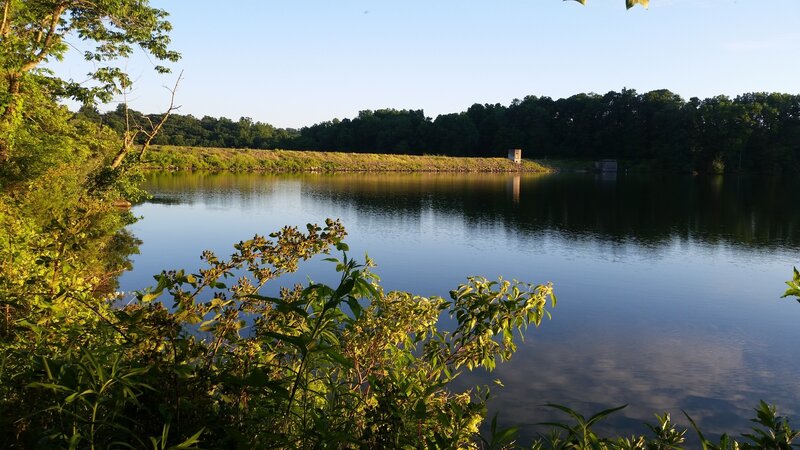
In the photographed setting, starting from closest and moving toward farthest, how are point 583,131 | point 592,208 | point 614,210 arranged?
point 614,210 < point 592,208 < point 583,131

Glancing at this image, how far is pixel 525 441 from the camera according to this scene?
823 cm

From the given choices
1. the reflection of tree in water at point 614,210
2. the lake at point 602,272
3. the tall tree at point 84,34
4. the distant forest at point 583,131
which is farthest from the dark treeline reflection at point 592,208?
the distant forest at point 583,131

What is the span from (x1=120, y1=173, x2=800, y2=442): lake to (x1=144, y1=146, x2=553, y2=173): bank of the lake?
112ft

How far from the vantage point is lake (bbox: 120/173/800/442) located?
10.7 m

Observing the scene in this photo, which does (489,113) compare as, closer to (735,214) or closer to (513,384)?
(735,214)

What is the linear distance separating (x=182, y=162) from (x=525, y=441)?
77.1 m

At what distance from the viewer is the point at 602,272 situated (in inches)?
822

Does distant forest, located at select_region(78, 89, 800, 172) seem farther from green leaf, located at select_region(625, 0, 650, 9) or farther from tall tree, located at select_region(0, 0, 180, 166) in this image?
green leaf, located at select_region(625, 0, 650, 9)

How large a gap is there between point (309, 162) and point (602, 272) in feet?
238

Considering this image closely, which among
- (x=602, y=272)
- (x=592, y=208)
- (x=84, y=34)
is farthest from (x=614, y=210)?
(x=84, y=34)

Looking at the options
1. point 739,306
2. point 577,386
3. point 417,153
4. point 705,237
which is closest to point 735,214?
point 705,237

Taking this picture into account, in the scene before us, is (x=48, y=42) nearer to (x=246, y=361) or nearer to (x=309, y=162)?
(x=246, y=361)

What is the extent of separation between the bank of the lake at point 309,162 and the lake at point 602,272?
3416 cm

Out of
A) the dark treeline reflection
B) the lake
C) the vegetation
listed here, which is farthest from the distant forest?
the vegetation
